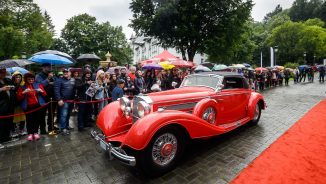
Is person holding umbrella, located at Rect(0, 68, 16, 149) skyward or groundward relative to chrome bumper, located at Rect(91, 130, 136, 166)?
skyward

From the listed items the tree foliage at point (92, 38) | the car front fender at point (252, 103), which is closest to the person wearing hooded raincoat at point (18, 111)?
the car front fender at point (252, 103)

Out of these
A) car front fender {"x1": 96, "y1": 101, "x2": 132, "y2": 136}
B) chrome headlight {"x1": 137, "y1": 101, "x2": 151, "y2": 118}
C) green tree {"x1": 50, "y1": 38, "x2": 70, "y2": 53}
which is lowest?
car front fender {"x1": 96, "y1": 101, "x2": 132, "y2": 136}

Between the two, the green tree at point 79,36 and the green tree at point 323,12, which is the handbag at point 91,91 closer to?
the green tree at point 79,36

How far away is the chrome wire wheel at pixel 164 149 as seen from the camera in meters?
3.53

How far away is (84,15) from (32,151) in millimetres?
40342

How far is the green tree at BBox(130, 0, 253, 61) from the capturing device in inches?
696

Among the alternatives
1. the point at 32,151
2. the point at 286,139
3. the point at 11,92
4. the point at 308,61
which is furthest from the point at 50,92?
the point at 308,61

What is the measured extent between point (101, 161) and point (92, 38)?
37.9 metres

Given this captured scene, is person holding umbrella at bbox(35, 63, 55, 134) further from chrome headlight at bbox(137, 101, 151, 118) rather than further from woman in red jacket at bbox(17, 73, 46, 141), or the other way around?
chrome headlight at bbox(137, 101, 151, 118)

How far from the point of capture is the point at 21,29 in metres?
29.6

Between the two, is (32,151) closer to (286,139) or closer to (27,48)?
(286,139)

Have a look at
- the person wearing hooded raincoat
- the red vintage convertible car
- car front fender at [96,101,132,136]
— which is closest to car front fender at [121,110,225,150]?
the red vintage convertible car

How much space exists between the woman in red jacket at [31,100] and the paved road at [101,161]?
1.22 feet

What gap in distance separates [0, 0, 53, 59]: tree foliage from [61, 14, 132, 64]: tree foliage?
493cm
